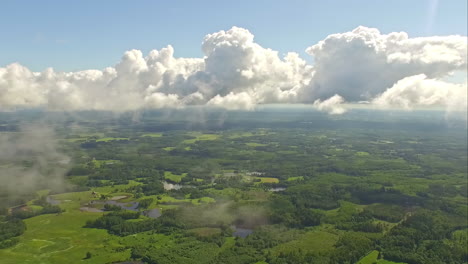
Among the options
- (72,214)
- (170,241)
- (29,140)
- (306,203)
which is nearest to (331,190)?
(306,203)

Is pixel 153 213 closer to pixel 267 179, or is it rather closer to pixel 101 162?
pixel 267 179

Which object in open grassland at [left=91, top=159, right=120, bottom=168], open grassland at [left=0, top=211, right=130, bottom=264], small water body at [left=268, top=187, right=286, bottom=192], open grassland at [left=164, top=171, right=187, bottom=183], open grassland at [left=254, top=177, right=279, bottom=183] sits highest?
open grassland at [left=91, top=159, right=120, bottom=168]

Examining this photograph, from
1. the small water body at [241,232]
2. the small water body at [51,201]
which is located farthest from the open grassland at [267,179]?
the small water body at [51,201]

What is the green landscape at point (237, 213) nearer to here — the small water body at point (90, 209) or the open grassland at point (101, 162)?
the small water body at point (90, 209)

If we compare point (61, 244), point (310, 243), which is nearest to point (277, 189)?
point (310, 243)

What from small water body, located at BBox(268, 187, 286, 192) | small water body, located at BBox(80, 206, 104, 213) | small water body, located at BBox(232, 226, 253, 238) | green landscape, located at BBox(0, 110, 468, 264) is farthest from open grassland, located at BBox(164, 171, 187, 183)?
small water body, located at BBox(232, 226, 253, 238)

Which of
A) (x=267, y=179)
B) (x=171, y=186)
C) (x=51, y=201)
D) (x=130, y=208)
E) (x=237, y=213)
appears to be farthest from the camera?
(x=267, y=179)

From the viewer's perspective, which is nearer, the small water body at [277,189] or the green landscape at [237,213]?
the green landscape at [237,213]

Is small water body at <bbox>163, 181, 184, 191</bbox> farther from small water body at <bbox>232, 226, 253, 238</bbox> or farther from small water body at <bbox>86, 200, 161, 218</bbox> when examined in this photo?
small water body at <bbox>232, 226, 253, 238</bbox>
